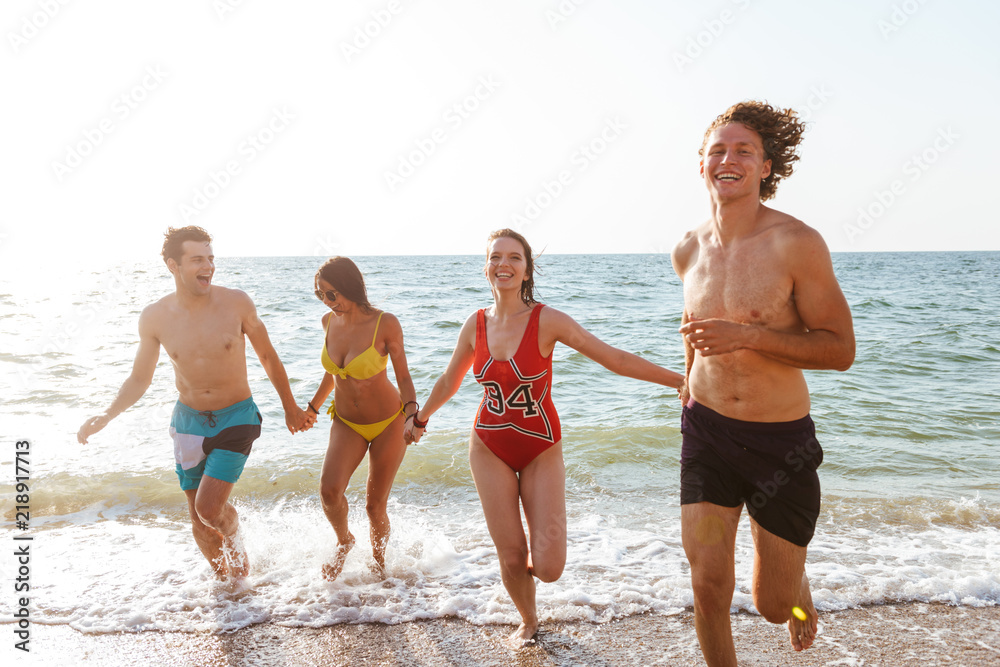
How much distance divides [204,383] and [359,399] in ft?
3.64

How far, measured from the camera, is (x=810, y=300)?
2.98m

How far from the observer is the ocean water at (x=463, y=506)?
15.9 feet

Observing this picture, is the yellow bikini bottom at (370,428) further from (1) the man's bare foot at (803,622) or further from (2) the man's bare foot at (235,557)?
(1) the man's bare foot at (803,622)

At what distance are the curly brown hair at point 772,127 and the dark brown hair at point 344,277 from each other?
2.81 m

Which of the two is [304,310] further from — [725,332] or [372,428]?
[725,332]

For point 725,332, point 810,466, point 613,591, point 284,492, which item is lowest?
point 284,492

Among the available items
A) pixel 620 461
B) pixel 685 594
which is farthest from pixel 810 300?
pixel 620 461

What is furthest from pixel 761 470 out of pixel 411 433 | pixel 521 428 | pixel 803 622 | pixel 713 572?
pixel 411 433

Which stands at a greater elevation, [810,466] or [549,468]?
[810,466]

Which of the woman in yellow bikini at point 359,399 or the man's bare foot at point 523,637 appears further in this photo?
the woman in yellow bikini at point 359,399

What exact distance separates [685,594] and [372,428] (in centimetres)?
257

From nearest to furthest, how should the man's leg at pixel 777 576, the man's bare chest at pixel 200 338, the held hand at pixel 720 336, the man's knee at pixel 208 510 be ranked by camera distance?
the held hand at pixel 720 336 < the man's leg at pixel 777 576 < the man's knee at pixel 208 510 < the man's bare chest at pixel 200 338

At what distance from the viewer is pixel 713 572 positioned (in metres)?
3.13

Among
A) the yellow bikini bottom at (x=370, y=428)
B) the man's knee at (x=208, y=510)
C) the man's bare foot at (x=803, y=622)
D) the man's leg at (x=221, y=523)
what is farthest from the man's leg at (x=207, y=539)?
the man's bare foot at (x=803, y=622)
